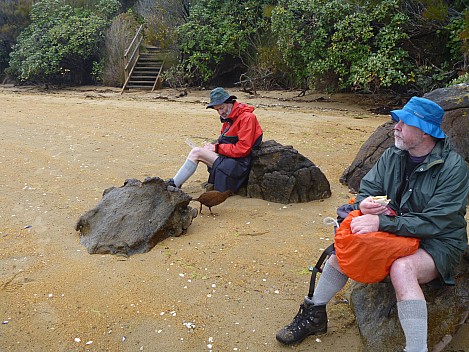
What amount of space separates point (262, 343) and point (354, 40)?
9.67 meters

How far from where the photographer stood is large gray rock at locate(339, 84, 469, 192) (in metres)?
5.71

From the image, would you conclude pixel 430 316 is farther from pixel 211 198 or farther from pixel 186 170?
pixel 186 170

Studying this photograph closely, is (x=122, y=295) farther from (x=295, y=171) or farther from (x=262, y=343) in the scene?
(x=295, y=171)

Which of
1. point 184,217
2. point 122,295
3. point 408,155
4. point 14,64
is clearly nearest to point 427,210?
point 408,155

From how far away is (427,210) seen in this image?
9.44 feet

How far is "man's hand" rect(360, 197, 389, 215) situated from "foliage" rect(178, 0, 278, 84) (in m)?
13.9

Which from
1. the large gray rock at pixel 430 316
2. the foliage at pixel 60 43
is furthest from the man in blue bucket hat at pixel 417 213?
the foliage at pixel 60 43

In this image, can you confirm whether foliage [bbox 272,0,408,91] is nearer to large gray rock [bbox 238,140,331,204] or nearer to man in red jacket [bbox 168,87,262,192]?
large gray rock [bbox 238,140,331,204]

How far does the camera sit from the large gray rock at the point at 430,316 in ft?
9.55

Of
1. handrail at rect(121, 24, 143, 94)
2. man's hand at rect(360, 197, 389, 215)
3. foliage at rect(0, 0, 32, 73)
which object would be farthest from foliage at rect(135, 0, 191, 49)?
man's hand at rect(360, 197, 389, 215)

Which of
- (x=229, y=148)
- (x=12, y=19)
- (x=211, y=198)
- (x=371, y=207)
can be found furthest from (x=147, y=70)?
(x=371, y=207)

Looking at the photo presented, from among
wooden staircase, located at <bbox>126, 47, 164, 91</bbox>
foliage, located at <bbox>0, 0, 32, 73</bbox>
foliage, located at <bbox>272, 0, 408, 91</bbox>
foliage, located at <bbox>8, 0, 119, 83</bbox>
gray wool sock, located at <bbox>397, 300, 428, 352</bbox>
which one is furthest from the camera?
foliage, located at <bbox>0, 0, 32, 73</bbox>

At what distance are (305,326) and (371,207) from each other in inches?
33.5

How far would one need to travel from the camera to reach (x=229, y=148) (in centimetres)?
582
